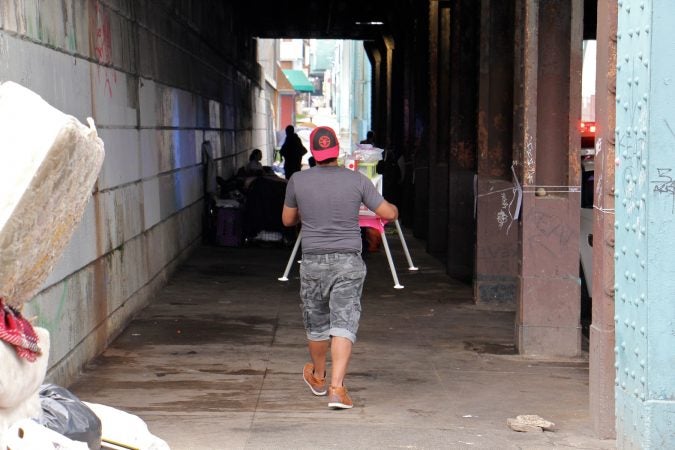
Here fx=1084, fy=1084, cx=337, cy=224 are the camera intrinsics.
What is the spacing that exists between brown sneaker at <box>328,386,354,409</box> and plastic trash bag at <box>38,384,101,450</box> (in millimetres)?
2861

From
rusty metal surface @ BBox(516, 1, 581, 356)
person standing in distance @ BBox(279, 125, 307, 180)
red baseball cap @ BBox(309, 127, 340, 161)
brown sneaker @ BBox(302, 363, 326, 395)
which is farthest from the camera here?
person standing in distance @ BBox(279, 125, 307, 180)

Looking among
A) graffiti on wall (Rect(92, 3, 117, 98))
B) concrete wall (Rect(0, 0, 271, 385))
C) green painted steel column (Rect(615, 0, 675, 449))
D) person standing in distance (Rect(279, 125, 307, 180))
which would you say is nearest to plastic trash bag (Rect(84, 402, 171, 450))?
concrete wall (Rect(0, 0, 271, 385))

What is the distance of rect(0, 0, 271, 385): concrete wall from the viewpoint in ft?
23.5

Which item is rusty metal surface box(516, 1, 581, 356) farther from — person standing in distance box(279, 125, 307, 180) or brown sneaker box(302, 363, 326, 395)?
person standing in distance box(279, 125, 307, 180)

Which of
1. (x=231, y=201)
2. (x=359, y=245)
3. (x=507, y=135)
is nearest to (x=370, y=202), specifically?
(x=359, y=245)

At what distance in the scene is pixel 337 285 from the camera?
7109 millimetres

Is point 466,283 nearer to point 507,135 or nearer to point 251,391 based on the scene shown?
point 507,135

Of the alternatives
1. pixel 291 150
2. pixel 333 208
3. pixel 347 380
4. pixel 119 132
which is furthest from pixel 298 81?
pixel 333 208

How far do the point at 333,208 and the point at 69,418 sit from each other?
320 centimetres

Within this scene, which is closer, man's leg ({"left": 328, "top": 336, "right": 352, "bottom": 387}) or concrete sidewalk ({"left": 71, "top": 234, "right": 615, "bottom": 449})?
concrete sidewalk ({"left": 71, "top": 234, "right": 615, "bottom": 449})

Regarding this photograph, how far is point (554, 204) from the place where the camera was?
912cm

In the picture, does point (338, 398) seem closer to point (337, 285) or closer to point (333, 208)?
point (337, 285)

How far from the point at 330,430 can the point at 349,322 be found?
804 mm

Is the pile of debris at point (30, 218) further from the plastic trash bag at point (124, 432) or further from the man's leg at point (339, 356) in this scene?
the man's leg at point (339, 356)
